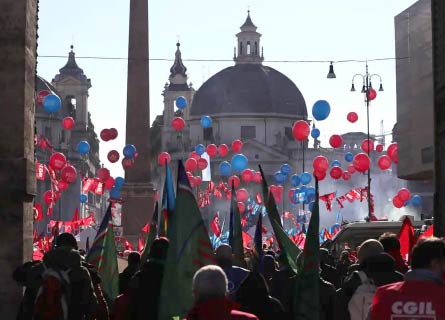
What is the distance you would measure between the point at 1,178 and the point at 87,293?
3348mm

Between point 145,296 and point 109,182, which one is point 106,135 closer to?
point 109,182

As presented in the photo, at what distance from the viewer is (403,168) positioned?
34188 mm

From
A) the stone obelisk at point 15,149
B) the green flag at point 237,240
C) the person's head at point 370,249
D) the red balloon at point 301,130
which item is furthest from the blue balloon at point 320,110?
the person's head at point 370,249

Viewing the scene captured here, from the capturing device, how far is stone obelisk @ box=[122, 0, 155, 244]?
37.5 m

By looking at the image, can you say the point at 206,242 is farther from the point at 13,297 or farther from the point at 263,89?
the point at 263,89

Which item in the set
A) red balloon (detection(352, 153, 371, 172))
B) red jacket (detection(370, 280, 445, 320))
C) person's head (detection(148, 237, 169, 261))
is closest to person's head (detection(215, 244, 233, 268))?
person's head (detection(148, 237, 169, 261))

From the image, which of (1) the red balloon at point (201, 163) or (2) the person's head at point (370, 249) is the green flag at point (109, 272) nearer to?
(2) the person's head at point (370, 249)

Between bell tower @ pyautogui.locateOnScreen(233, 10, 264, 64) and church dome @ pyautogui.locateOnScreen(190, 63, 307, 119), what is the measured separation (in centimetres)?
421

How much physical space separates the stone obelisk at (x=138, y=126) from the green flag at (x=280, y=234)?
27804 mm

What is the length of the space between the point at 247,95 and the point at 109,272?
101525mm

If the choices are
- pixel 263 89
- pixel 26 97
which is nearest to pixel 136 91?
pixel 26 97

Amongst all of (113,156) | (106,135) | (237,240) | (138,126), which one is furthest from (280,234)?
(138,126)

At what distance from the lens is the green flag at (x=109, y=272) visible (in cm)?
1051

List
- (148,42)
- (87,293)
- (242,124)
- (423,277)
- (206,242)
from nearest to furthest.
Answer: (423,277), (206,242), (87,293), (148,42), (242,124)
